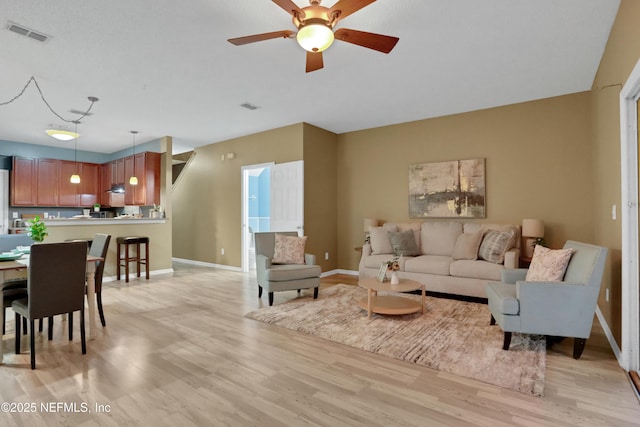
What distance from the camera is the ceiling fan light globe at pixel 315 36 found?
2239 mm

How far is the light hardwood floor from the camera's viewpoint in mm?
1832

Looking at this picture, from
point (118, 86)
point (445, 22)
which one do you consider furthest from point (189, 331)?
point (445, 22)

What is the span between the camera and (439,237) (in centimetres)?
504

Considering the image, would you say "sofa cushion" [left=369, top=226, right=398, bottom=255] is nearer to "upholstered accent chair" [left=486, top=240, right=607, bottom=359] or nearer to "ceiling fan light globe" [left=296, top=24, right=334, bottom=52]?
"upholstered accent chair" [left=486, top=240, right=607, bottom=359]

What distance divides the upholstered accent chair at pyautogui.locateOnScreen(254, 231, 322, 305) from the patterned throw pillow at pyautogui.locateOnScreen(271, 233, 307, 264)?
76mm

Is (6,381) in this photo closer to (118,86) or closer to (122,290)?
(122,290)

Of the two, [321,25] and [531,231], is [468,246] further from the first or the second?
[321,25]

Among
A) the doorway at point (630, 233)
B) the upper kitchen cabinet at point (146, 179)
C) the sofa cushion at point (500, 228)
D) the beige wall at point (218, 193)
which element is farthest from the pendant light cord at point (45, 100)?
the doorway at point (630, 233)

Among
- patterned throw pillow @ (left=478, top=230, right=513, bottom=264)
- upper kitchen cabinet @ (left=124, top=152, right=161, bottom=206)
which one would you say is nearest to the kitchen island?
upper kitchen cabinet @ (left=124, top=152, right=161, bottom=206)

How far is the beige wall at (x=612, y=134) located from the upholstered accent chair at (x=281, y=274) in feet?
9.92

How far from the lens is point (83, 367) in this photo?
96.8 inches

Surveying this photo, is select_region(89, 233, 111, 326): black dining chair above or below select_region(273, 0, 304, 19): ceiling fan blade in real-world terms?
below

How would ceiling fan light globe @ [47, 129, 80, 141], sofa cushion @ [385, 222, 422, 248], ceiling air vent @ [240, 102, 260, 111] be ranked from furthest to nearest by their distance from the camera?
sofa cushion @ [385, 222, 422, 248] < ceiling fan light globe @ [47, 129, 80, 141] < ceiling air vent @ [240, 102, 260, 111]

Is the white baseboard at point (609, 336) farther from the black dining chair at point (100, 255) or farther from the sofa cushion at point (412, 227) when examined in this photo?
the black dining chair at point (100, 255)
